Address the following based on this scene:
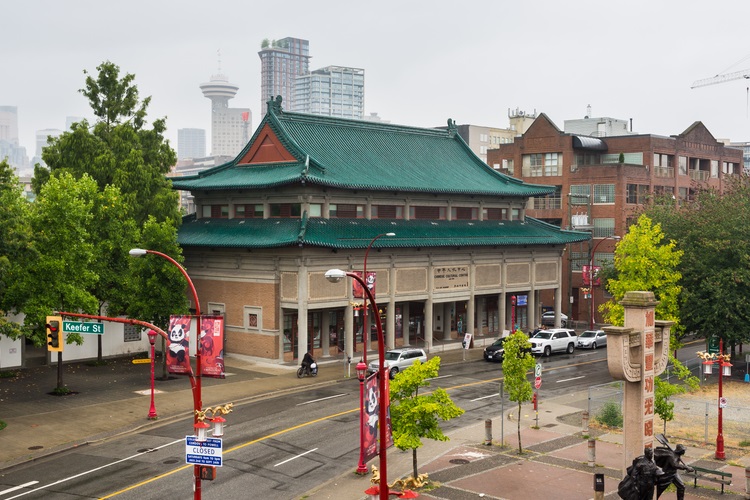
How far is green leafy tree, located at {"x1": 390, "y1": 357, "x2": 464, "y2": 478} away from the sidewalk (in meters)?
1.85

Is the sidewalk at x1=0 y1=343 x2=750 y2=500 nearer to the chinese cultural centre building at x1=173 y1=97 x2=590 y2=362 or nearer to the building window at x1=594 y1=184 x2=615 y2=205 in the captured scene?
the chinese cultural centre building at x1=173 y1=97 x2=590 y2=362

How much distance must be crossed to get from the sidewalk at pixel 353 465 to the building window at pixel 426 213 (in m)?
15.7

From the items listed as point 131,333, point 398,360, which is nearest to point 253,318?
point 131,333

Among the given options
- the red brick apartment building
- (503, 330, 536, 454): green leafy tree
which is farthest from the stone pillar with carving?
the red brick apartment building

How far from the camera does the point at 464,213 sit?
217 ft

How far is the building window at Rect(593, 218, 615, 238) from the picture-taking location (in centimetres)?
8319

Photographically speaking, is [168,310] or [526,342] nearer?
[526,342]

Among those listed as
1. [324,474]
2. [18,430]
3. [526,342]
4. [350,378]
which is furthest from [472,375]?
[18,430]

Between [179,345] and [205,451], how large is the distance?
436 centimetres

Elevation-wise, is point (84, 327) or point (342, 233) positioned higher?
point (342, 233)

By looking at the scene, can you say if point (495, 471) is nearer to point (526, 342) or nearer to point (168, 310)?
point (526, 342)

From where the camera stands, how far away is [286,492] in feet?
88.8

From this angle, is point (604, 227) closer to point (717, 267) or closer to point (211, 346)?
point (717, 267)

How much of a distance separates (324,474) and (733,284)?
30982mm
